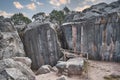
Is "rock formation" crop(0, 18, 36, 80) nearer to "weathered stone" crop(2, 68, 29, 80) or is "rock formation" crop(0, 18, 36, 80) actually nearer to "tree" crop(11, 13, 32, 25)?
"weathered stone" crop(2, 68, 29, 80)

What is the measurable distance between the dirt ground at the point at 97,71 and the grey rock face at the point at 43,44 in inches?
149

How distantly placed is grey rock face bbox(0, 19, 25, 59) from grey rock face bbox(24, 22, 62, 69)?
1.67m

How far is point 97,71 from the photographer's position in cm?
1389

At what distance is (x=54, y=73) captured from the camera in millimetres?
14734

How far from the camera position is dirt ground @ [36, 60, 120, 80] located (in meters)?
13.0

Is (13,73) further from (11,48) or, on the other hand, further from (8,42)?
(8,42)

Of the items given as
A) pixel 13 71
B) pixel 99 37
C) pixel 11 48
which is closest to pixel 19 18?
pixel 11 48

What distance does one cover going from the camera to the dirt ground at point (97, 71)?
13.0 meters

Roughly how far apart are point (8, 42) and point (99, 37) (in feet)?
37.3

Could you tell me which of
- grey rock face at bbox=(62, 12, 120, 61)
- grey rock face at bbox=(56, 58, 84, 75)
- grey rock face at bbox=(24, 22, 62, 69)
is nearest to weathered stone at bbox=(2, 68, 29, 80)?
grey rock face at bbox=(56, 58, 84, 75)

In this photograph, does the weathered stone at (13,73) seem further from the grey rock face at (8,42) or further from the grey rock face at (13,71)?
the grey rock face at (8,42)

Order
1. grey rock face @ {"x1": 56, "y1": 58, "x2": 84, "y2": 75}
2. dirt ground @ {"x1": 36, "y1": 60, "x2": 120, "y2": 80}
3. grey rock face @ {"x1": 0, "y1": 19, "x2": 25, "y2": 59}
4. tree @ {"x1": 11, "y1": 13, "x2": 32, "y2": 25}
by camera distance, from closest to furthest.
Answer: dirt ground @ {"x1": 36, "y1": 60, "x2": 120, "y2": 80}
grey rock face @ {"x1": 56, "y1": 58, "x2": 84, "y2": 75}
grey rock face @ {"x1": 0, "y1": 19, "x2": 25, "y2": 59}
tree @ {"x1": 11, "y1": 13, "x2": 32, "y2": 25}

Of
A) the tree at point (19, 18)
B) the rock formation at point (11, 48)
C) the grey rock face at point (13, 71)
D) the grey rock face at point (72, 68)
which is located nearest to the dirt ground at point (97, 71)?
the grey rock face at point (72, 68)

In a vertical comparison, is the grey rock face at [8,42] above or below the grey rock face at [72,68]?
above
